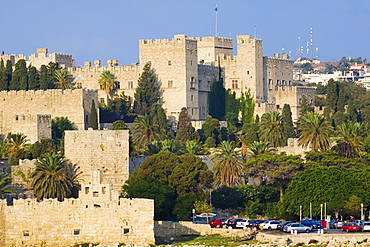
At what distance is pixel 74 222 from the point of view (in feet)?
178

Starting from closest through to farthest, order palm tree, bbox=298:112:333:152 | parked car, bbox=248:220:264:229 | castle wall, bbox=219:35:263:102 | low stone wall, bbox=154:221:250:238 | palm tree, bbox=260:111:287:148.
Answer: low stone wall, bbox=154:221:250:238 → parked car, bbox=248:220:264:229 → palm tree, bbox=298:112:333:152 → palm tree, bbox=260:111:287:148 → castle wall, bbox=219:35:263:102

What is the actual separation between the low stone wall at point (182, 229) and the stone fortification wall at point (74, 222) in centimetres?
475

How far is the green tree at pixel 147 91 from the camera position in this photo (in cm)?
9562

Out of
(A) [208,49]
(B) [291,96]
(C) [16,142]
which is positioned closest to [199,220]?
(C) [16,142]

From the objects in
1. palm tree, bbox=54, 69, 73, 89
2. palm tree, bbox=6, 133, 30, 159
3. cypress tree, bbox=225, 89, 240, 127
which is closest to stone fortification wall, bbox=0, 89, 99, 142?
palm tree, bbox=6, 133, 30, 159

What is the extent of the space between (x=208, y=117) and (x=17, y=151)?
77.8 ft

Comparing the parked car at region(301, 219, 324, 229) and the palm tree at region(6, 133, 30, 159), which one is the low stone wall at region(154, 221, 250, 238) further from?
the palm tree at region(6, 133, 30, 159)

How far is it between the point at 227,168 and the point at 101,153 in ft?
37.9

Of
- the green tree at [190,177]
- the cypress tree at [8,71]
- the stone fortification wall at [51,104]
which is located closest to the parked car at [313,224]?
the green tree at [190,177]

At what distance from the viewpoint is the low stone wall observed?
59.3 metres

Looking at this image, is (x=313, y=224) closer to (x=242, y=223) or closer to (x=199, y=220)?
(x=242, y=223)

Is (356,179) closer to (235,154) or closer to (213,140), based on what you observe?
(235,154)

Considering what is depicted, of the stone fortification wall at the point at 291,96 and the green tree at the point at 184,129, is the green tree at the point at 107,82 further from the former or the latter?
the stone fortification wall at the point at 291,96

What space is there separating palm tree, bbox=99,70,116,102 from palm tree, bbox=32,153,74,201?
3220 cm
